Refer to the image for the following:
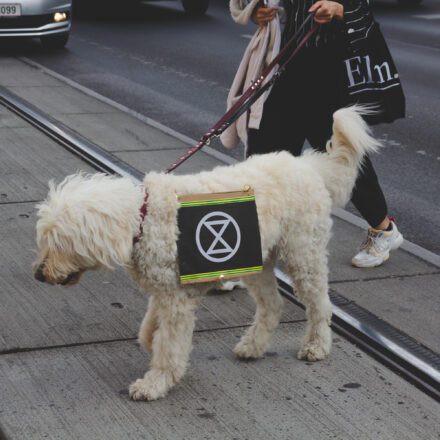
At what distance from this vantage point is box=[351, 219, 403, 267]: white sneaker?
16.8 feet

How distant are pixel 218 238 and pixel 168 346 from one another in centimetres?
54

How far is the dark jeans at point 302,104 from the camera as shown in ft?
15.3

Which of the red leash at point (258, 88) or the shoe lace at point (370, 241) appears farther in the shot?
the shoe lace at point (370, 241)

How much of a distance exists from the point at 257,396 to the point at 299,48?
2085 mm

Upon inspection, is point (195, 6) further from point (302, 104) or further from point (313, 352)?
point (313, 352)

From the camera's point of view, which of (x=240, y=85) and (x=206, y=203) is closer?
(x=206, y=203)

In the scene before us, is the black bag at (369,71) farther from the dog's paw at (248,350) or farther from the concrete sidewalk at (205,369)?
the dog's paw at (248,350)

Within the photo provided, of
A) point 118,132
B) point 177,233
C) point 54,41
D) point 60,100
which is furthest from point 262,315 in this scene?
point 54,41

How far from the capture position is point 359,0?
455cm

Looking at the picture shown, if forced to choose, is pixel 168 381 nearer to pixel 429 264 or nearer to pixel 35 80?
pixel 429 264

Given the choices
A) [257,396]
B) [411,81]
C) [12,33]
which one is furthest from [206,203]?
[12,33]

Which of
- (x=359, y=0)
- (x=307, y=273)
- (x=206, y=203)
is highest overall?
(x=359, y=0)

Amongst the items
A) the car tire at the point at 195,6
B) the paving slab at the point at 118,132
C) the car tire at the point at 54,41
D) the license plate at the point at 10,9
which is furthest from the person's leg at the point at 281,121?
the car tire at the point at 195,6

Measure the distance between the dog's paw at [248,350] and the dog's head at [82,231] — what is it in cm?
97
